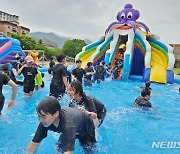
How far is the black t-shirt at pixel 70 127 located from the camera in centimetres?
229

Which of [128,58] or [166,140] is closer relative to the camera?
[166,140]

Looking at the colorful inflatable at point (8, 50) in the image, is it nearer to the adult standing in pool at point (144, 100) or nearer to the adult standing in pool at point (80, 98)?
the adult standing in pool at point (144, 100)

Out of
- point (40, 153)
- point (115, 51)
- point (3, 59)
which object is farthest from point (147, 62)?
point (40, 153)

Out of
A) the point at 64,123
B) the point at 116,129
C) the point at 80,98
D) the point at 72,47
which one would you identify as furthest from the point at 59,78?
the point at 72,47

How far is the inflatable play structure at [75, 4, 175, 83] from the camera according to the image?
13.1 m

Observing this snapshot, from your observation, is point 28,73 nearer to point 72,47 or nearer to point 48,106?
point 48,106

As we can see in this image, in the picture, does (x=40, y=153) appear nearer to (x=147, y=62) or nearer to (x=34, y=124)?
(x=34, y=124)

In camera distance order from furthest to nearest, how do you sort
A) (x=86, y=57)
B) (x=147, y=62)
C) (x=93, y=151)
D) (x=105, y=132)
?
(x=86, y=57)
(x=147, y=62)
(x=105, y=132)
(x=93, y=151)

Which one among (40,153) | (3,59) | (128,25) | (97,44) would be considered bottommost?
(40,153)

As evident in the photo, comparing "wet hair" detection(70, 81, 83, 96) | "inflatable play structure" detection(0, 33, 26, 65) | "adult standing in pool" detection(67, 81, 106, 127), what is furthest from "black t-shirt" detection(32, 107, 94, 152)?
"inflatable play structure" detection(0, 33, 26, 65)

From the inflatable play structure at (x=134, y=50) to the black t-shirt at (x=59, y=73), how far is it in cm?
784

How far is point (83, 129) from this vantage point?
275 centimetres

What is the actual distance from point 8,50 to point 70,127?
14.0 metres

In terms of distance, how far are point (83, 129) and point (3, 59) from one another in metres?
13.0
